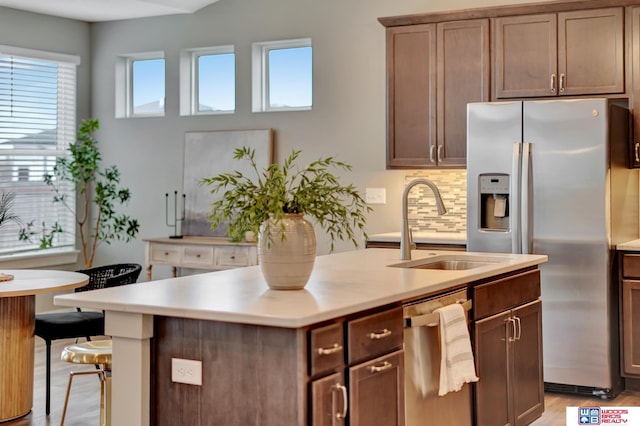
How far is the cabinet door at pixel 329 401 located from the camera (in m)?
2.52

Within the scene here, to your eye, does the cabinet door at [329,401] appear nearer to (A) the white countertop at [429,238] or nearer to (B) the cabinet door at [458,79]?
(A) the white countertop at [429,238]

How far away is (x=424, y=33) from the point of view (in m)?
5.84

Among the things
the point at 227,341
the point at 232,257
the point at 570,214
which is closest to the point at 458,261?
the point at 570,214

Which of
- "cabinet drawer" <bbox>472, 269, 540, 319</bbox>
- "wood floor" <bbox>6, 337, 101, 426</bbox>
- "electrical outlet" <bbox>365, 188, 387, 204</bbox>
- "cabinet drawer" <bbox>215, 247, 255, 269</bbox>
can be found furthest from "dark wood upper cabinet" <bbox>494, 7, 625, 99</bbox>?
"wood floor" <bbox>6, 337, 101, 426</bbox>

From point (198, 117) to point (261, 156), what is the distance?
770 millimetres

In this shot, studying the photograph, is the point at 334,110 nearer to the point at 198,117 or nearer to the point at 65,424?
the point at 198,117

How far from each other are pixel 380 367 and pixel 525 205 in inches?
98.8

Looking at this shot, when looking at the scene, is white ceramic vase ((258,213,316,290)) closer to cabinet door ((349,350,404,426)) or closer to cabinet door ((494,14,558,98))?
cabinet door ((349,350,404,426))

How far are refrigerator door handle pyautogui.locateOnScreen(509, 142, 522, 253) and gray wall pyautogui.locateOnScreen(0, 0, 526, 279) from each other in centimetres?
127

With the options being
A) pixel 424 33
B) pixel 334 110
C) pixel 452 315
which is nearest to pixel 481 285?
pixel 452 315

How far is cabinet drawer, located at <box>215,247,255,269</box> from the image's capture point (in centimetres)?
654

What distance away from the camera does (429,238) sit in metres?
5.62

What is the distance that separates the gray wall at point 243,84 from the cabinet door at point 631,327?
185cm

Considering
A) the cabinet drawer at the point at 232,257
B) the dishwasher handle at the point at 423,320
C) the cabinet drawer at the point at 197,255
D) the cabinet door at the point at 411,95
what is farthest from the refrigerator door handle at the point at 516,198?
the cabinet drawer at the point at 197,255
